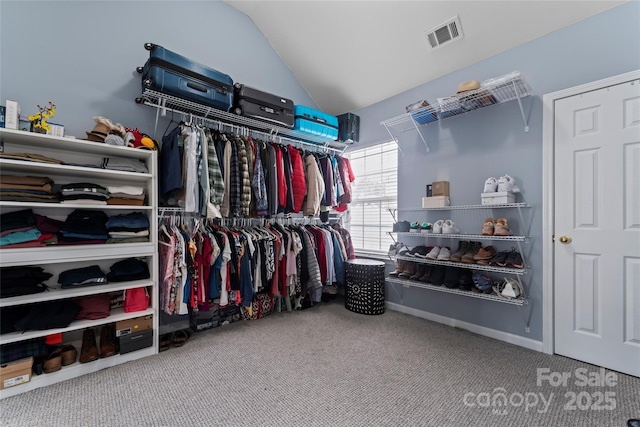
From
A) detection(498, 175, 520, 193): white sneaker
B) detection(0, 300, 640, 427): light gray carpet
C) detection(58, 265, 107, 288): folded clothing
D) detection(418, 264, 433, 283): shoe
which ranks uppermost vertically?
detection(498, 175, 520, 193): white sneaker

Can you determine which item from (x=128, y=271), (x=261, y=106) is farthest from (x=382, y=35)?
(x=128, y=271)

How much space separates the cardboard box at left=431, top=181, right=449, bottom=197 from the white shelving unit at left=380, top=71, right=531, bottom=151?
0.47 metres

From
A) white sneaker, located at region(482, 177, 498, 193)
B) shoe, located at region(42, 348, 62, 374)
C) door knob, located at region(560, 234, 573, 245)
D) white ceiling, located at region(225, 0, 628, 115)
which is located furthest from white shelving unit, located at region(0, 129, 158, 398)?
door knob, located at region(560, 234, 573, 245)

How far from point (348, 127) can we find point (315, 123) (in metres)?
0.58

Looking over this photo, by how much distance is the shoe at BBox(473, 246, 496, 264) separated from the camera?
241 cm

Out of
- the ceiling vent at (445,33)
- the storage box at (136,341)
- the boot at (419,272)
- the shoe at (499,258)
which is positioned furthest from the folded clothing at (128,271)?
the ceiling vent at (445,33)

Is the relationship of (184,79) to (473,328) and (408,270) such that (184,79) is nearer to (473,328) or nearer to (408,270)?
(408,270)

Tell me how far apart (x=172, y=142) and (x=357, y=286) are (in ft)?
7.73

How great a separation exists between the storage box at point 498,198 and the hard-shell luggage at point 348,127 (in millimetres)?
1886

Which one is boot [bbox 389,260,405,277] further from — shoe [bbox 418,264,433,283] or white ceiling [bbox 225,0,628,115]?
white ceiling [bbox 225,0,628,115]

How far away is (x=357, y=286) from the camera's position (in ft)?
10.4

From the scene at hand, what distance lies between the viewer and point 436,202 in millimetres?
2824

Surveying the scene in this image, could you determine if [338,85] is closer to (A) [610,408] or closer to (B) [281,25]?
(B) [281,25]


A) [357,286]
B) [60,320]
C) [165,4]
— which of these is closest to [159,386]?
[60,320]
